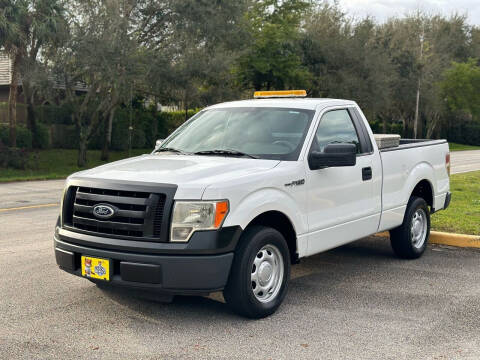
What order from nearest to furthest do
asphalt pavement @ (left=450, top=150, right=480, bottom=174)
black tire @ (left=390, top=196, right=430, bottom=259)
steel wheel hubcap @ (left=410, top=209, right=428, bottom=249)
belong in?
black tire @ (left=390, top=196, right=430, bottom=259) < steel wheel hubcap @ (left=410, top=209, right=428, bottom=249) < asphalt pavement @ (left=450, top=150, right=480, bottom=174)

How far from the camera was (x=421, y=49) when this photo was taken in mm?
51219

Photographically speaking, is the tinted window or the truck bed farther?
the truck bed

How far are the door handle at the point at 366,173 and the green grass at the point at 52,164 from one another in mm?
15702

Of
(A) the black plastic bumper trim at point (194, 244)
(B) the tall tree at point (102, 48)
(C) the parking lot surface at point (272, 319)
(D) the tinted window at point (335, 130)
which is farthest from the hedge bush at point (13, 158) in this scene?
(A) the black plastic bumper trim at point (194, 244)

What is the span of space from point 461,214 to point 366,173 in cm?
442

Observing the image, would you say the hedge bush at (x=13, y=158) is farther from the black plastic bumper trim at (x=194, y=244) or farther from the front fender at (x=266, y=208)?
the front fender at (x=266, y=208)

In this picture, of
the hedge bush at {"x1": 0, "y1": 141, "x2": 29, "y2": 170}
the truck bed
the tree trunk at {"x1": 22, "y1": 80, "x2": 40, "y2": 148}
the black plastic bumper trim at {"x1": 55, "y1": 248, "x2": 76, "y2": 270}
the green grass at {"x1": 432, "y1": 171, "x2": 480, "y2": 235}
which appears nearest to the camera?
the black plastic bumper trim at {"x1": 55, "y1": 248, "x2": 76, "y2": 270}

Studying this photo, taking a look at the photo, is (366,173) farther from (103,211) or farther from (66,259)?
(66,259)

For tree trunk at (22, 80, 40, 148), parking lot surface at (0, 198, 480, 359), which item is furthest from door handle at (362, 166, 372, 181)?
tree trunk at (22, 80, 40, 148)

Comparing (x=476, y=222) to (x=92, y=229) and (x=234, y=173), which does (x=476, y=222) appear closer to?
(x=234, y=173)

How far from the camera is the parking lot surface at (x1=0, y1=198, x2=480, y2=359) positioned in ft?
14.8

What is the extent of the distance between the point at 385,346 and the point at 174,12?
23.0 meters

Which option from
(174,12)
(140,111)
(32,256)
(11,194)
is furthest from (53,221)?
(140,111)

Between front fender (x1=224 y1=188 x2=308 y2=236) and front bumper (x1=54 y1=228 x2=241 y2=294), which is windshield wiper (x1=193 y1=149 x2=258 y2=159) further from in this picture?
front bumper (x1=54 y1=228 x2=241 y2=294)
